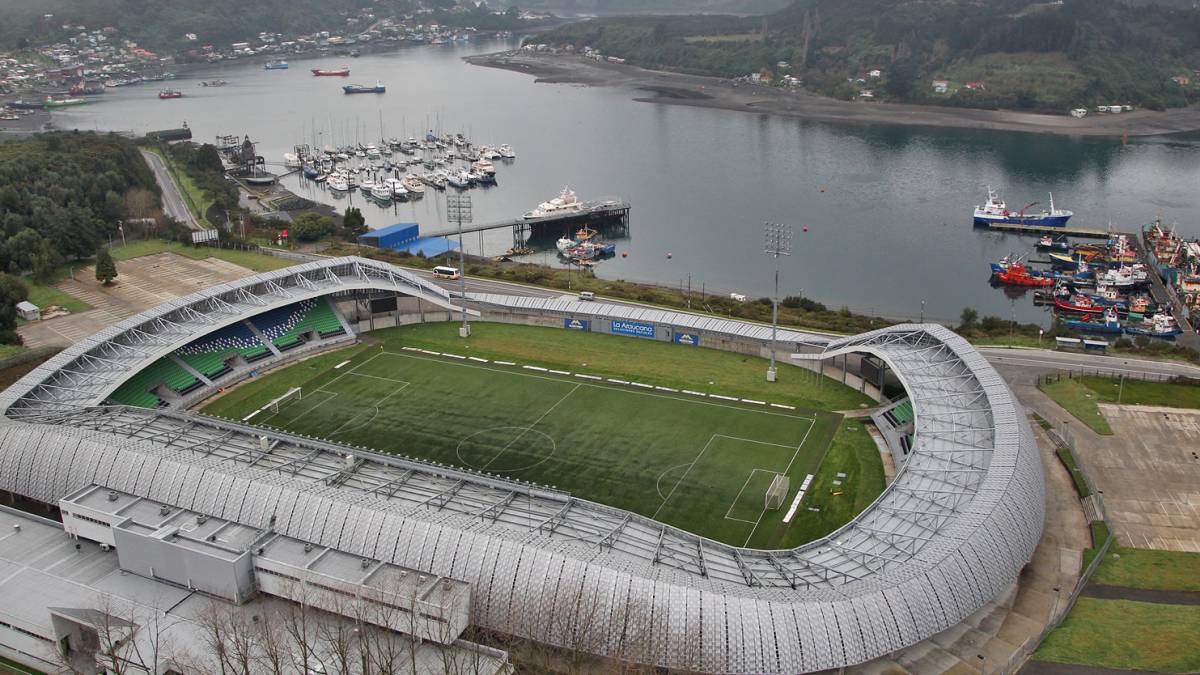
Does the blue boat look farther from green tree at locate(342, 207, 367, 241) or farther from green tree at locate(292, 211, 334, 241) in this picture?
green tree at locate(292, 211, 334, 241)

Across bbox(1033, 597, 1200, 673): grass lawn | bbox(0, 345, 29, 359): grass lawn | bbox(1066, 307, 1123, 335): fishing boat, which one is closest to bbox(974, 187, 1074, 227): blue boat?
bbox(1066, 307, 1123, 335): fishing boat

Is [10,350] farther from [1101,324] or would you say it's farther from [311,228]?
[1101,324]

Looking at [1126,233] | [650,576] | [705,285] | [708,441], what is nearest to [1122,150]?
[1126,233]

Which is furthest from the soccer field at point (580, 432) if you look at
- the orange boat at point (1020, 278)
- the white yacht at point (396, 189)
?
the white yacht at point (396, 189)

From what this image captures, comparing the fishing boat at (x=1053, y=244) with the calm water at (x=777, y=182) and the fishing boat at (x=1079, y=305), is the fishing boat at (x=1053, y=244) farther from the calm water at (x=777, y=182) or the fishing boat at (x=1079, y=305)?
the fishing boat at (x=1079, y=305)

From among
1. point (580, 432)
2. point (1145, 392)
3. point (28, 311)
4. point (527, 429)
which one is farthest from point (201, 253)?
point (1145, 392)

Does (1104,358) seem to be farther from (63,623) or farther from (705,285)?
(63,623)

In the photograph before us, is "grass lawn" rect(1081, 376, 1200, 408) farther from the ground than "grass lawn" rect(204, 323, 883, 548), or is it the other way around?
"grass lawn" rect(204, 323, 883, 548)
